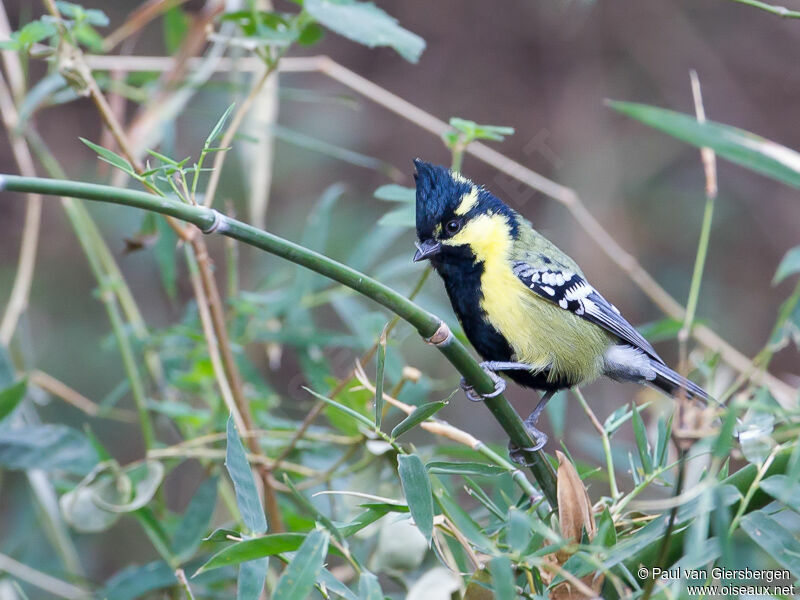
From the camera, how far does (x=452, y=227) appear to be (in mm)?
1639

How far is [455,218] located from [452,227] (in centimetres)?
2

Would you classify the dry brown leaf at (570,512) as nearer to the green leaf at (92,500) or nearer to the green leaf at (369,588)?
the green leaf at (369,588)

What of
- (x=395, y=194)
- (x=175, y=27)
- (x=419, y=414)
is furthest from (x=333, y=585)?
(x=175, y=27)

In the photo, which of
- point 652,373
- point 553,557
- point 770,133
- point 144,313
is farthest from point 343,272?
point 770,133

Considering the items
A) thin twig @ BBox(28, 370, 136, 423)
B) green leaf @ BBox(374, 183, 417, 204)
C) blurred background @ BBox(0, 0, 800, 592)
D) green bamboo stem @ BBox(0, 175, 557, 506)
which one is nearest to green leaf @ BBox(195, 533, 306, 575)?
green bamboo stem @ BBox(0, 175, 557, 506)

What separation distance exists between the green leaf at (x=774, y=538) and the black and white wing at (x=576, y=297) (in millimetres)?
816

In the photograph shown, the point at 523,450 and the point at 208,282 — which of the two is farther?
the point at 208,282

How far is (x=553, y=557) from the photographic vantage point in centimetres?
96

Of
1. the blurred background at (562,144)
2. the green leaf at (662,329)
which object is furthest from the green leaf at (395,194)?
the blurred background at (562,144)

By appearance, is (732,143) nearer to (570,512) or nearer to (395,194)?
(570,512)

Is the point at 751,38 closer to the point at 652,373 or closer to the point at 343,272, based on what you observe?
the point at 652,373

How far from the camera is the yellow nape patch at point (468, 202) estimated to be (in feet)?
5.39

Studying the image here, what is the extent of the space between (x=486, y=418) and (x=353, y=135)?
4.79 ft

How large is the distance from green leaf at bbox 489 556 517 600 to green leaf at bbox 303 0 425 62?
2.89ft
